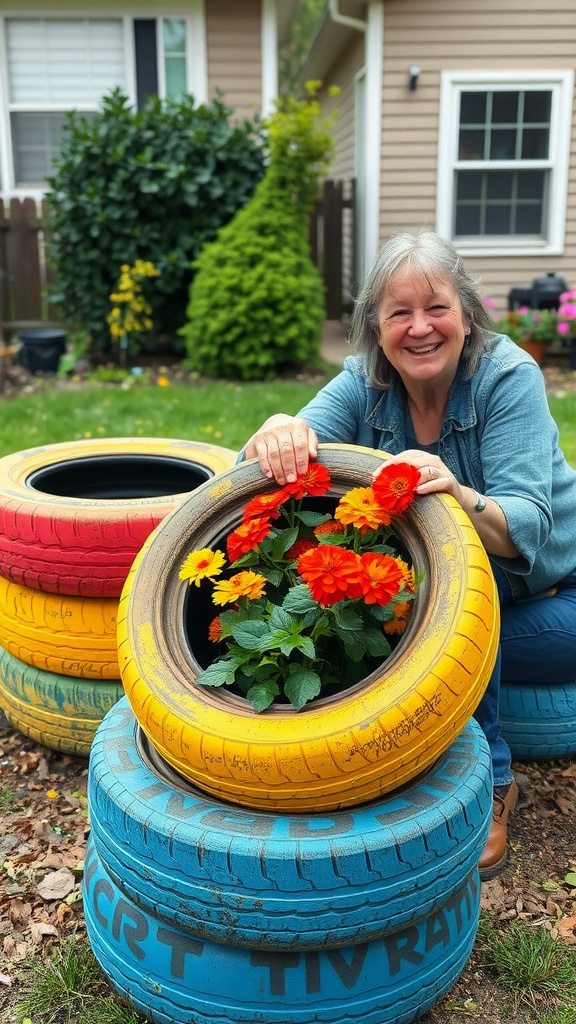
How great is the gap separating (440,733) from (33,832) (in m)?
1.42

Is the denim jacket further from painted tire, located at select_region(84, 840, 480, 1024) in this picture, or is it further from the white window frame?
the white window frame

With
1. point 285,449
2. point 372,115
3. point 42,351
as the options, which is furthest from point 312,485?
point 372,115

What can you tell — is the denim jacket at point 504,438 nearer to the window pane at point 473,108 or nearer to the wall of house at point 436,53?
the wall of house at point 436,53

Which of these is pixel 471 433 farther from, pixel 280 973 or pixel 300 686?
pixel 280 973

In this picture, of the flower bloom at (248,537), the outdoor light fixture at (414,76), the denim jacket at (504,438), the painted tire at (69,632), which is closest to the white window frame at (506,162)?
the outdoor light fixture at (414,76)

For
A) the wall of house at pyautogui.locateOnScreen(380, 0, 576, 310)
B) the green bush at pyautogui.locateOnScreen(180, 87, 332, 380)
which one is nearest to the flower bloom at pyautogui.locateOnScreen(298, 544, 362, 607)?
the green bush at pyautogui.locateOnScreen(180, 87, 332, 380)

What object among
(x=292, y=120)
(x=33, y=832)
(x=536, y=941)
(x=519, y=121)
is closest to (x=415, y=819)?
(x=536, y=941)

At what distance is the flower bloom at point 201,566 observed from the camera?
197cm

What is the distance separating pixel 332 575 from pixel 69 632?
117cm

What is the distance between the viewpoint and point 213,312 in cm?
807

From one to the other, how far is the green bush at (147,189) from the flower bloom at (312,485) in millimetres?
6806

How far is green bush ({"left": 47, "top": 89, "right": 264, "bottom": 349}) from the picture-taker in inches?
328

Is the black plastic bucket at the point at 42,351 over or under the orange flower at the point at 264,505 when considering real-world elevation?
under

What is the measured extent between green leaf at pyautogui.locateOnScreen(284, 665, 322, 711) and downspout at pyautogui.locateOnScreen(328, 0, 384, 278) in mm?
8534
